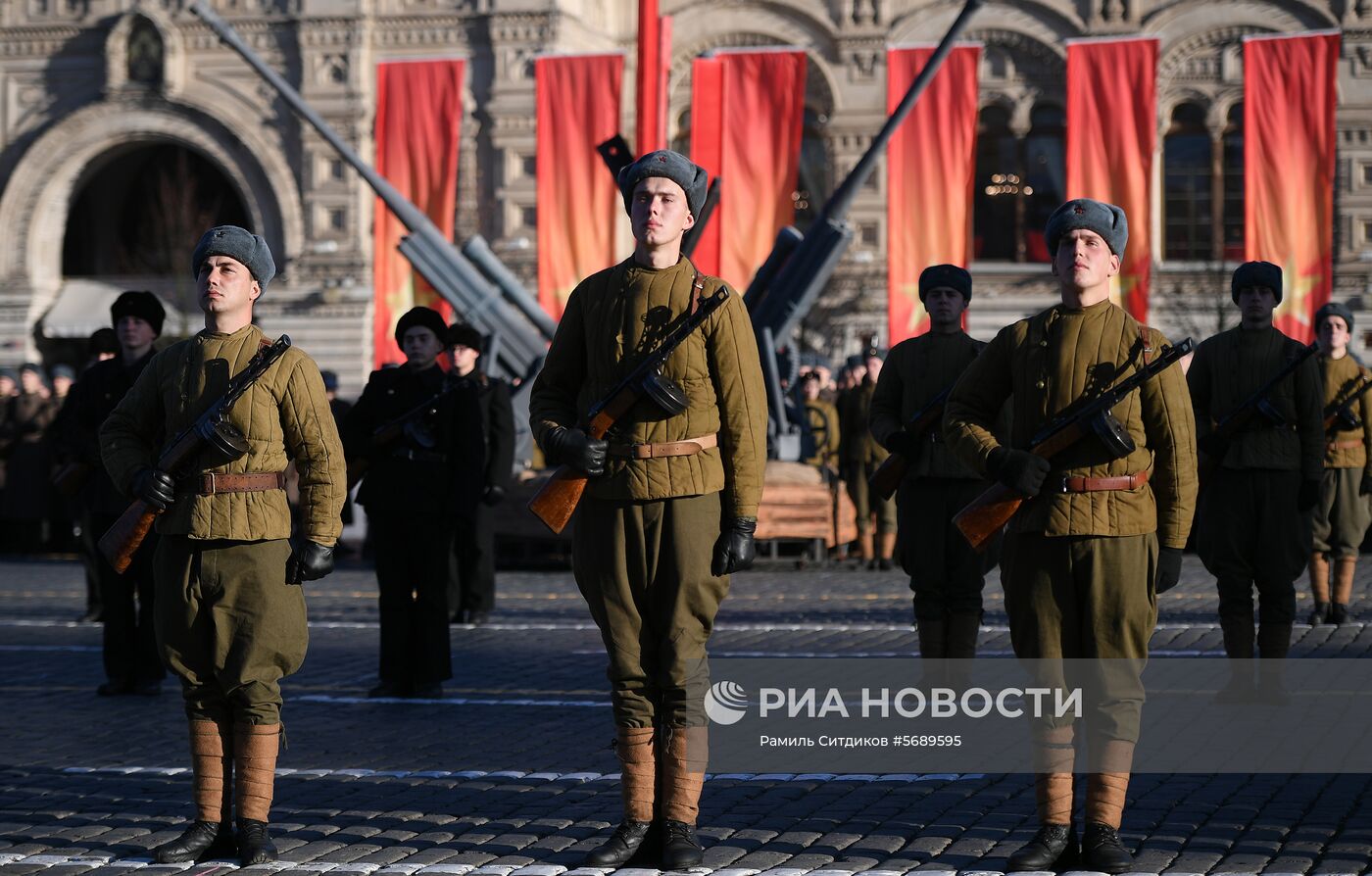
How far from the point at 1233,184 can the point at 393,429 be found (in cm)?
2861

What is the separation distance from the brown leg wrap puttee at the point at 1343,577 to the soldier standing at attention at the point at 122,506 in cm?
689

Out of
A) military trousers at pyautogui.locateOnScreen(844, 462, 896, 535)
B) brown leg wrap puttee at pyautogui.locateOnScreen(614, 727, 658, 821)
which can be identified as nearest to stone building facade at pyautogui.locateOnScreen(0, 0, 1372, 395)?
military trousers at pyautogui.locateOnScreen(844, 462, 896, 535)

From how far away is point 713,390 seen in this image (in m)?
6.02

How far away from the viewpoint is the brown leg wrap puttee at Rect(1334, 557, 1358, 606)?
12000 mm

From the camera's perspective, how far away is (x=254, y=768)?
6.04 m

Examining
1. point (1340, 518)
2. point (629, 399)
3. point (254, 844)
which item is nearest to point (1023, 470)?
point (629, 399)

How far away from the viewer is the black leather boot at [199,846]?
601 cm

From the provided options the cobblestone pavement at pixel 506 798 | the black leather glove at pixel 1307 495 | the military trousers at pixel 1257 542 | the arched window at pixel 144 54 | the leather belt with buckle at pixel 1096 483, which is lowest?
the cobblestone pavement at pixel 506 798

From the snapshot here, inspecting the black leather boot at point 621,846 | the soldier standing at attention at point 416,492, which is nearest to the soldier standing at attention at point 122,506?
the soldier standing at attention at point 416,492

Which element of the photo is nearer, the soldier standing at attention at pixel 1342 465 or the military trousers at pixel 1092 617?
the military trousers at pixel 1092 617

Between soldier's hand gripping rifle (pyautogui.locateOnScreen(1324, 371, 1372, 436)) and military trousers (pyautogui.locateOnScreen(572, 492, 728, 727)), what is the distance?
6793 mm

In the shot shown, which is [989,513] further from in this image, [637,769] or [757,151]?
[757,151]

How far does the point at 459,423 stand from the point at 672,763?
4.46 meters

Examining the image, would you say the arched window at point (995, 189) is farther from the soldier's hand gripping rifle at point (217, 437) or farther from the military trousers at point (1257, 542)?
the soldier's hand gripping rifle at point (217, 437)
